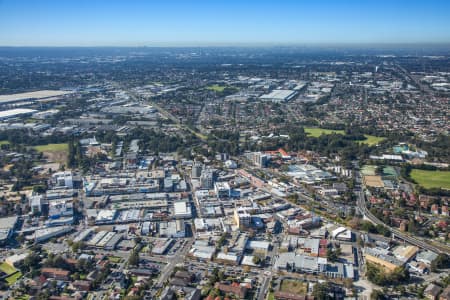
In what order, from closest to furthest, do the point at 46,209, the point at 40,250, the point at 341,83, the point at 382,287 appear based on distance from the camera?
the point at 382,287 < the point at 40,250 < the point at 46,209 < the point at 341,83

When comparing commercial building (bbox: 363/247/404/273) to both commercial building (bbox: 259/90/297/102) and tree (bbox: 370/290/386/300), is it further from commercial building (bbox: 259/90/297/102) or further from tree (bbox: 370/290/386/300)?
commercial building (bbox: 259/90/297/102)

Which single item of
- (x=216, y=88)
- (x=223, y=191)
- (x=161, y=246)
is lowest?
(x=161, y=246)

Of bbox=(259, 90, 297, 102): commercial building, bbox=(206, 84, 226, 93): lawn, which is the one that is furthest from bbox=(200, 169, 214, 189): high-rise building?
bbox=(206, 84, 226, 93): lawn

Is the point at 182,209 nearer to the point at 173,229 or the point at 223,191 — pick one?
the point at 173,229

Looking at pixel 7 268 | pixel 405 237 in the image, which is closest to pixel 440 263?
pixel 405 237

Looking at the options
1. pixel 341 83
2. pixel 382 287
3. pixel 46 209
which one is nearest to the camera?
pixel 382 287

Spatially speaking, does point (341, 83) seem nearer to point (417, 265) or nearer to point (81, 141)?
point (81, 141)

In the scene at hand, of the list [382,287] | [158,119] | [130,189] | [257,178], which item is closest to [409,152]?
[257,178]

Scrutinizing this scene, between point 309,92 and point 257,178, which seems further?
point 309,92
